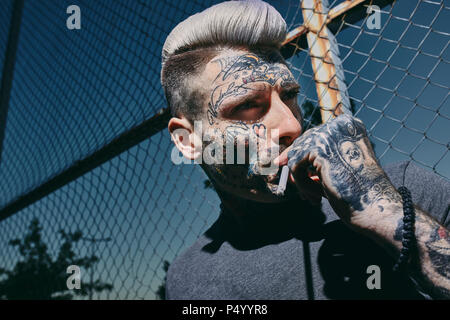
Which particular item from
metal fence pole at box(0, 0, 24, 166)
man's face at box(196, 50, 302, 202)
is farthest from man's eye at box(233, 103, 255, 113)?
metal fence pole at box(0, 0, 24, 166)

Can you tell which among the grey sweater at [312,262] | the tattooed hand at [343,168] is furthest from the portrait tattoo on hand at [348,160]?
the grey sweater at [312,262]

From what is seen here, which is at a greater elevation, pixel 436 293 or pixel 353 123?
pixel 353 123

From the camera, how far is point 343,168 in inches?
36.2

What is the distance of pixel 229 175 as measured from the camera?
1309mm

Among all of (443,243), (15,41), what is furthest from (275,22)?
(15,41)

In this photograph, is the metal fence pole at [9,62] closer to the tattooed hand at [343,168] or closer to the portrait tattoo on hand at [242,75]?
the portrait tattoo on hand at [242,75]

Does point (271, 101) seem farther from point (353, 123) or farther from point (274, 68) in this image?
point (353, 123)

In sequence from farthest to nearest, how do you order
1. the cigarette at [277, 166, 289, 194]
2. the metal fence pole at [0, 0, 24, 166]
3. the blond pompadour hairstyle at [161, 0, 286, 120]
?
the metal fence pole at [0, 0, 24, 166], the blond pompadour hairstyle at [161, 0, 286, 120], the cigarette at [277, 166, 289, 194]

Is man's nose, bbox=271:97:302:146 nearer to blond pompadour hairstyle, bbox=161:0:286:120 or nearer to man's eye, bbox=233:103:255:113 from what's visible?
man's eye, bbox=233:103:255:113

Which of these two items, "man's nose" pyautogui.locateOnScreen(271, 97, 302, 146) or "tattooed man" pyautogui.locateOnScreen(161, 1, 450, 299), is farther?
"man's nose" pyautogui.locateOnScreen(271, 97, 302, 146)

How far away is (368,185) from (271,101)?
18.3 inches

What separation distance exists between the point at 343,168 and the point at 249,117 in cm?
41

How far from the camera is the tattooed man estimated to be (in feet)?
2.97

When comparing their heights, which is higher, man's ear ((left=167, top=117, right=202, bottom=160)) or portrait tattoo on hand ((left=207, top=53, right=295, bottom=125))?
portrait tattoo on hand ((left=207, top=53, right=295, bottom=125))
